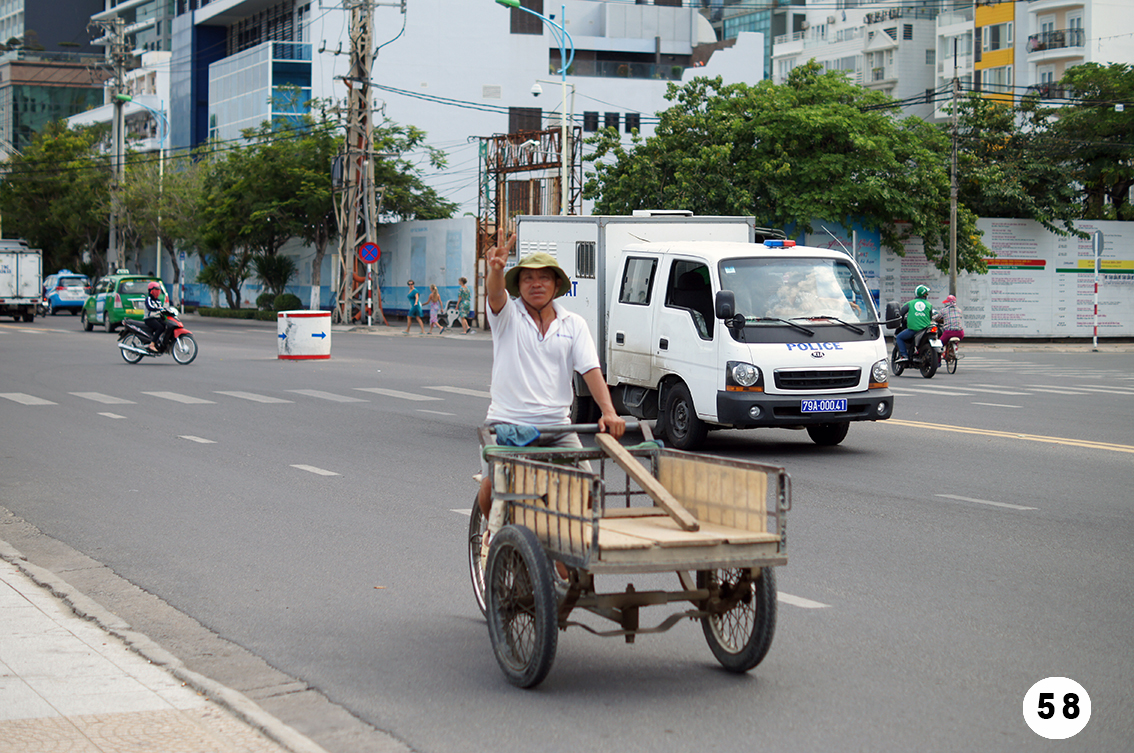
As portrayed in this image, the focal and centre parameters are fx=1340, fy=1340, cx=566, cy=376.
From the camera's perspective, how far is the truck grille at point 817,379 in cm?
1289

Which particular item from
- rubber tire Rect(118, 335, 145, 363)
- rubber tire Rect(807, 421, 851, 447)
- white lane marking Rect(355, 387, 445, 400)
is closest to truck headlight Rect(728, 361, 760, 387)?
rubber tire Rect(807, 421, 851, 447)

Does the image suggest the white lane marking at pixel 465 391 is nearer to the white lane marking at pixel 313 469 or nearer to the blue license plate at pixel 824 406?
the blue license plate at pixel 824 406

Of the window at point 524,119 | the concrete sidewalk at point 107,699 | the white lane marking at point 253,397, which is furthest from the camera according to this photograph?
the window at point 524,119

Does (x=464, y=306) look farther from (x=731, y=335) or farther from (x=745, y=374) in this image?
(x=745, y=374)

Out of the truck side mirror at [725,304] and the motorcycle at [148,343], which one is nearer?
the truck side mirror at [725,304]

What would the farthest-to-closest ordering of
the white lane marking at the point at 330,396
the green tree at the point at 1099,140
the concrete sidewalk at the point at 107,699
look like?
the green tree at the point at 1099,140, the white lane marking at the point at 330,396, the concrete sidewalk at the point at 107,699

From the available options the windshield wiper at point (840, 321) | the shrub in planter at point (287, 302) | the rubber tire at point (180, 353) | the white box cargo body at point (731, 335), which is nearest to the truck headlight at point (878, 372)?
the white box cargo body at point (731, 335)

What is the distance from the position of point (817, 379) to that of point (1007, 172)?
30.3 meters

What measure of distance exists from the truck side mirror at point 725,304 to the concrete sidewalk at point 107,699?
7560mm

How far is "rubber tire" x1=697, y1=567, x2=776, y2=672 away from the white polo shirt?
107 centimetres

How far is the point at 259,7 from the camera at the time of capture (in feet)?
246

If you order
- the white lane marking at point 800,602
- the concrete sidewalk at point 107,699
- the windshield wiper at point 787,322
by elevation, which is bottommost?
the concrete sidewalk at point 107,699

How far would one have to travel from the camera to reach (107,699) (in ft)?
16.2

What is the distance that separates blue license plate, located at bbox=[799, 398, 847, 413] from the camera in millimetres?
12898
